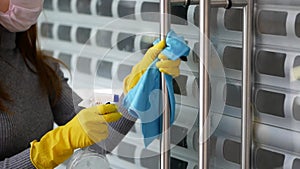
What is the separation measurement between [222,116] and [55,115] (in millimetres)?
527

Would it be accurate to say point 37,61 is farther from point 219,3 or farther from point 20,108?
point 219,3

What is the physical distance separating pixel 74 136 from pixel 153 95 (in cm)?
22

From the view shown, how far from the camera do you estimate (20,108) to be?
4.64 feet

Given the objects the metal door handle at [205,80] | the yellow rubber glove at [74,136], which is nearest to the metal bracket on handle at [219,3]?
the metal door handle at [205,80]

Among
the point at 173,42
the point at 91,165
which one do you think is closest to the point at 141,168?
the point at 91,165

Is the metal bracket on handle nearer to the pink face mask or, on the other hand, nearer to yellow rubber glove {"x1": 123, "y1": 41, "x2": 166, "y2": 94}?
yellow rubber glove {"x1": 123, "y1": 41, "x2": 166, "y2": 94}

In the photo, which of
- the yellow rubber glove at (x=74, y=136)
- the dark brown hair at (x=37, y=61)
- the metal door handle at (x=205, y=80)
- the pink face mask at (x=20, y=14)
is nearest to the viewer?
the metal door handle at (x=205, y=80)

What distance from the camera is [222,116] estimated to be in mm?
1187

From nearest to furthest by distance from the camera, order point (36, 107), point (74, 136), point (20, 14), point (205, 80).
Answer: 1. point (205, 80)
2. point (74, 136)
3. point (20, 14)
4. point (36, 107)

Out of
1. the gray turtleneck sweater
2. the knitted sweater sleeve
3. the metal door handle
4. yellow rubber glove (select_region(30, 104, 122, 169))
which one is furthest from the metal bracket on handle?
the knitted sweater sleeve

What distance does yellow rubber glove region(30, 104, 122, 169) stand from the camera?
3.92ft

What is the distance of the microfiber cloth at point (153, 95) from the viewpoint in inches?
42.9

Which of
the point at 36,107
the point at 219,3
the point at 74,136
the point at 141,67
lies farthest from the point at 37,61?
the point at 219,3

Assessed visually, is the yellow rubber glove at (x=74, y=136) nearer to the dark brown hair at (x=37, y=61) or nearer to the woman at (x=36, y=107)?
the woman at (x=36, y=107)
